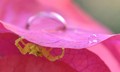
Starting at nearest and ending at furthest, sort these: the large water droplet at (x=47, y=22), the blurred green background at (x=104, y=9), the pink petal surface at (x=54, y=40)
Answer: the pink petal surface at (x=54, y=40) → the large water droplet at (x=47, y=22) → the blurred green background at (x=104, y=9)

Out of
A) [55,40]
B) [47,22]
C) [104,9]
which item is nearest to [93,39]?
[55,40]

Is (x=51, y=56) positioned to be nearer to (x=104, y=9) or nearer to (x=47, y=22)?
(x=47, y=22)

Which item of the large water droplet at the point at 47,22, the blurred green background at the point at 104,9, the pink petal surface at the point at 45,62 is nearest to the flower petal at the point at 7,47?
the pink petal surface at the point at 45,62

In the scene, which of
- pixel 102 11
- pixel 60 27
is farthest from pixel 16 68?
pixel 102 11

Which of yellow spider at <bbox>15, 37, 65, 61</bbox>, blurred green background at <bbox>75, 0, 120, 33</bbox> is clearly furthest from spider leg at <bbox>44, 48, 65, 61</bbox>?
blurred green background at <bbox>75, 0, 120, 33</bbox>

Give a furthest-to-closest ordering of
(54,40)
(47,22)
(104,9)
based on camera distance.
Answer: (104,9) → (47,22) → (54,40)

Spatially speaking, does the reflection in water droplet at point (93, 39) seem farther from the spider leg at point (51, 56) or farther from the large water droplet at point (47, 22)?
the large water droplet at point (47, 22)

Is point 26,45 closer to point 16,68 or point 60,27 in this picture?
point 16,68
